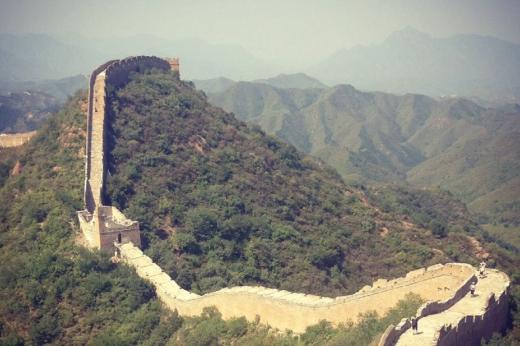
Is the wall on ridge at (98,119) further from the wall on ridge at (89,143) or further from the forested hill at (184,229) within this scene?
the forested hill at (184,229)

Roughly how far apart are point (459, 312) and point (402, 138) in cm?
16639

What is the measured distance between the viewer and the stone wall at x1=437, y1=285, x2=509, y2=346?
17.4 meters

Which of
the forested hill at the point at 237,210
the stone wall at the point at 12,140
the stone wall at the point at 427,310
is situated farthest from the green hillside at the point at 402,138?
the stone wall at the point at 427,310

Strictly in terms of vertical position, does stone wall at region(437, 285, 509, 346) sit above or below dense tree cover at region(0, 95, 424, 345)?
above

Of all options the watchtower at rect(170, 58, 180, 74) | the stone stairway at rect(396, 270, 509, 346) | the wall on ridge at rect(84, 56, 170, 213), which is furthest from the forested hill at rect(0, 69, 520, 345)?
the watchtower at rect(170, 58, 180, 74)

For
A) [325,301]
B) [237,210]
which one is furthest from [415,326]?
[237,210]

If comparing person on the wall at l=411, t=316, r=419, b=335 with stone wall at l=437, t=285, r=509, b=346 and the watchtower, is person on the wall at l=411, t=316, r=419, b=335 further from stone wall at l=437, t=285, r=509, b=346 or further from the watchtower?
the watchtower

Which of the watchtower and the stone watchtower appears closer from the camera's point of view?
the stone watchtower

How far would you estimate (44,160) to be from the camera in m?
39.7

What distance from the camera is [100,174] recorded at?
3716cm

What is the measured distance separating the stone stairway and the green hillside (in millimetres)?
71088

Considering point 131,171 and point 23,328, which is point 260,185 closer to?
point 131,171

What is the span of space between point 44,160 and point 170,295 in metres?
16.4

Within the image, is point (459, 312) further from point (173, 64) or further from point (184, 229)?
point (173, 64)
